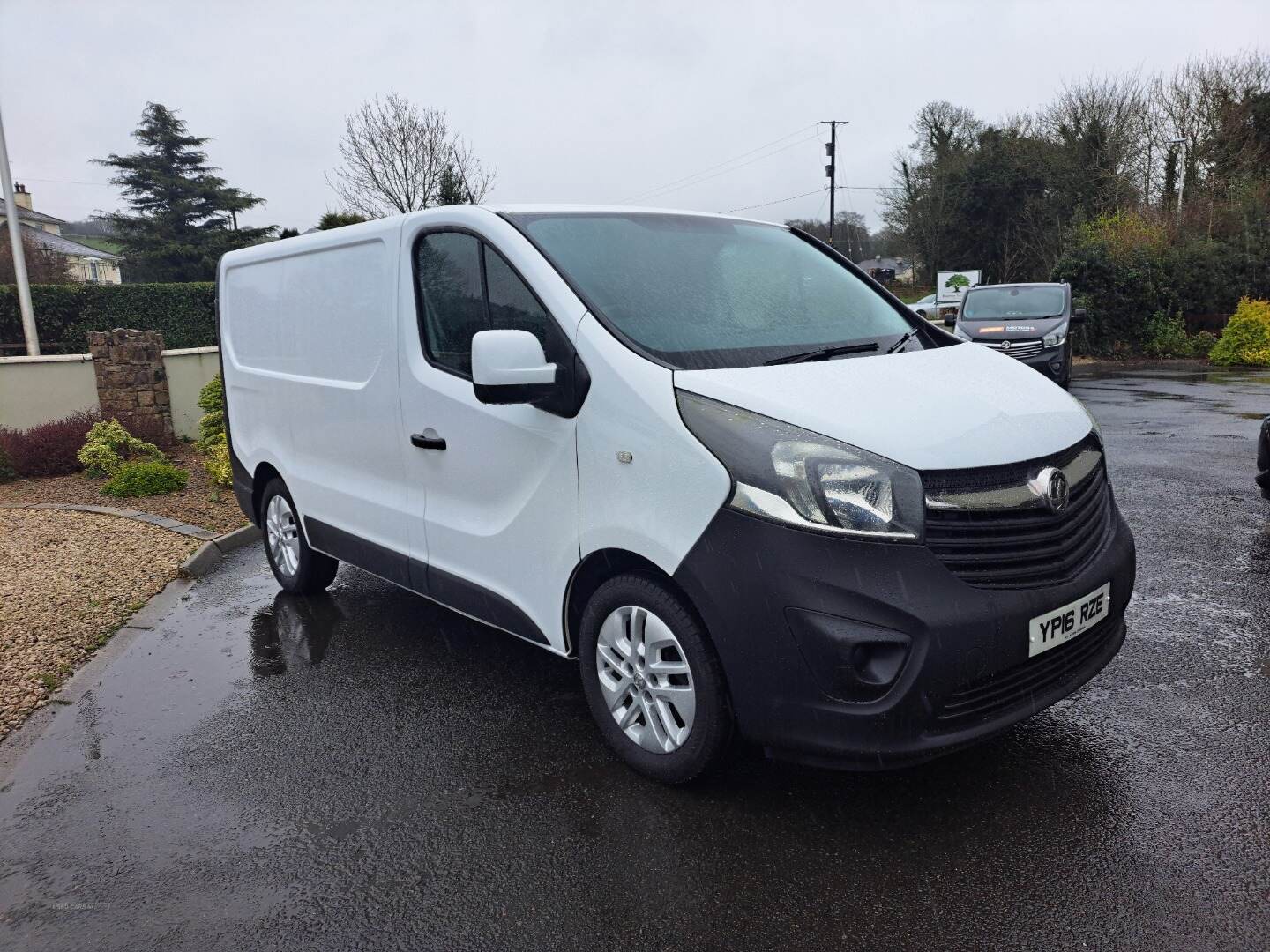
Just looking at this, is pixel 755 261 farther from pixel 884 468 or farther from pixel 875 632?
pixel 875 632

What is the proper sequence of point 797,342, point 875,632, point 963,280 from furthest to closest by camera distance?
1. point 963,280
2. point 797,342
3. point 875,632

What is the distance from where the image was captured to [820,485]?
2.78 meters

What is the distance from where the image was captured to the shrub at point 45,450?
10.2 meters

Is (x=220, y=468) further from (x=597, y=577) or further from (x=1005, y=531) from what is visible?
(x=1005, y=531)

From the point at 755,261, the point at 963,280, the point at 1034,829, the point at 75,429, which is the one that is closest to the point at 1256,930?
the point at 1034,829

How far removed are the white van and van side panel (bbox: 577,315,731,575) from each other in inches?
0.4

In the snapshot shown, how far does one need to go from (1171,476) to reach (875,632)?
23.1ft

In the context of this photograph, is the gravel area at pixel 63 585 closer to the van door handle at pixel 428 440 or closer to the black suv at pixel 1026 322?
the van door handle at pixel 428 440

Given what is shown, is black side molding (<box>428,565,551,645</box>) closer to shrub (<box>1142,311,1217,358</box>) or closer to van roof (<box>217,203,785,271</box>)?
van roof (<box>217,203,785,271</box>)

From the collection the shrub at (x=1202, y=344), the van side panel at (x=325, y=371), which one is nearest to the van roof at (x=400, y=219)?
the van side panel at (x=325, y=371)

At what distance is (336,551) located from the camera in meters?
5.05

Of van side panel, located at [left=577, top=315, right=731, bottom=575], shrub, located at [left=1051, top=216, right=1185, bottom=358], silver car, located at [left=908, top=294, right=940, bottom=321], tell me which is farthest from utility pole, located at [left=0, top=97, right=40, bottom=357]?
silver car, located at [left=908, top=294, right=940, bottom=321]

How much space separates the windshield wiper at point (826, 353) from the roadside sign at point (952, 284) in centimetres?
3744

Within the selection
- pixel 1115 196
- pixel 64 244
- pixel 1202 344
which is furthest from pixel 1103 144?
pixel 64 244
